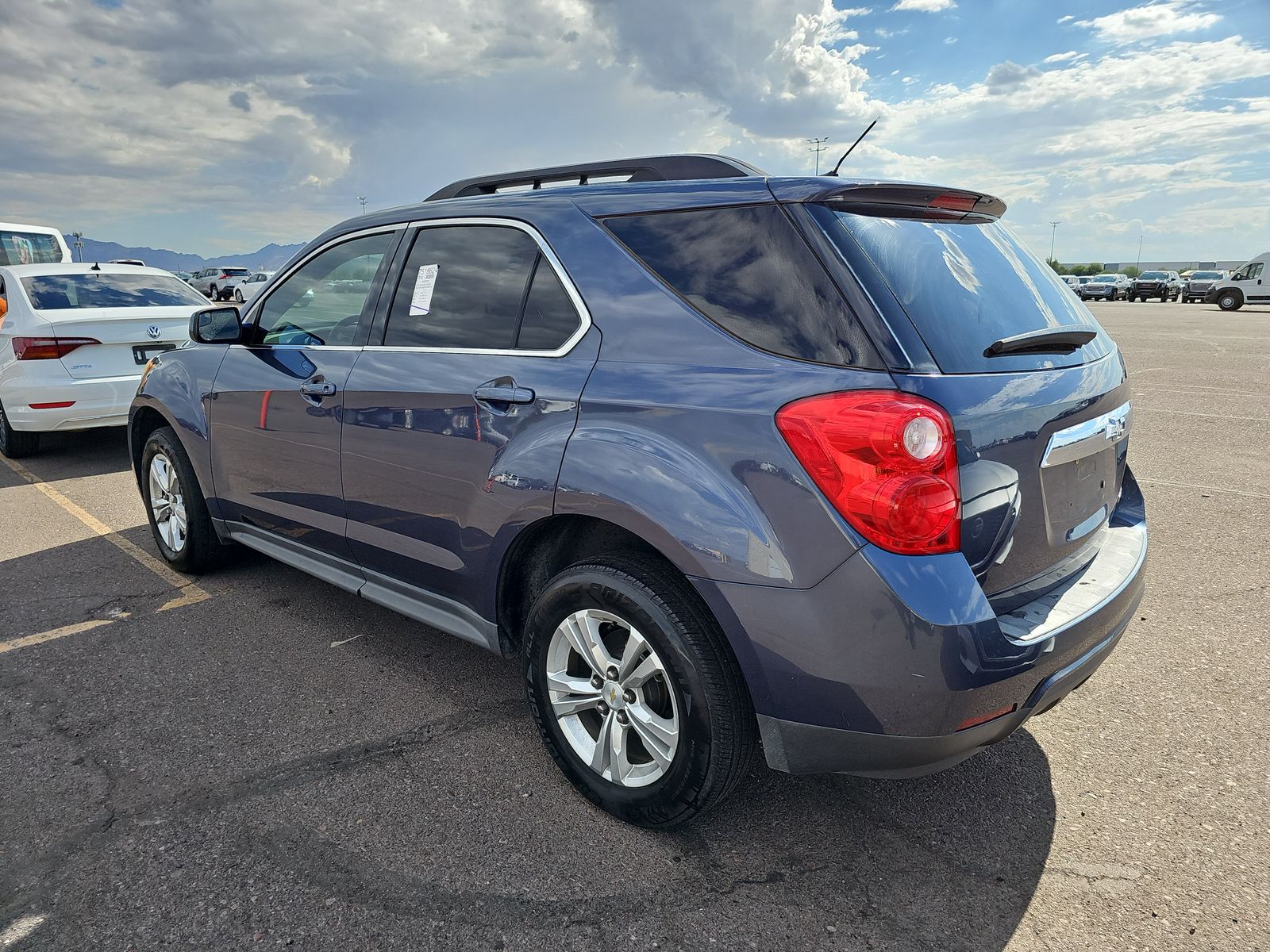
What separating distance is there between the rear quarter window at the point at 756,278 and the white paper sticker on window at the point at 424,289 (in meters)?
0.93

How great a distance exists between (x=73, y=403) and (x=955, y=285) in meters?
7.22

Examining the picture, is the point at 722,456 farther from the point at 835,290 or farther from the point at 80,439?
the point at 80,439

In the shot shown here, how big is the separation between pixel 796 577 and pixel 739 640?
24 cm

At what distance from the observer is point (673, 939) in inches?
82.0

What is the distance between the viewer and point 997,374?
7.09 ft

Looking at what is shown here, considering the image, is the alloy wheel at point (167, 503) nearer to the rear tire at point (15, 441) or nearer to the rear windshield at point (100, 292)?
the rear windshield at point (100, 292)

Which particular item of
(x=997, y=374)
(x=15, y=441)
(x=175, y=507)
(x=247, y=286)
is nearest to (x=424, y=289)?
(x=997, y=374)

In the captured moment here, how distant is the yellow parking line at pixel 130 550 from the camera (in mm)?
4375

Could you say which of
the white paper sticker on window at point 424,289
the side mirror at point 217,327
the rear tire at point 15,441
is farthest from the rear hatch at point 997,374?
the rear tire at point 15,441

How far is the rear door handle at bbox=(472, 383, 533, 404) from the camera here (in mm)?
2619

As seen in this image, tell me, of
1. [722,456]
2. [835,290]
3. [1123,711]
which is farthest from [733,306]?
[1123,711]

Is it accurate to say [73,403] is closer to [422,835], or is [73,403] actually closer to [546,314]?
[546,314]

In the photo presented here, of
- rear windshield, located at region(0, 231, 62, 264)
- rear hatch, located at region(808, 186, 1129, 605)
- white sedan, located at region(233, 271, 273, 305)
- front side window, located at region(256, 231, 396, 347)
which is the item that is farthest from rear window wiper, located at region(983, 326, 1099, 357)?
white sedan, located at region(233, 271, 273, 305)

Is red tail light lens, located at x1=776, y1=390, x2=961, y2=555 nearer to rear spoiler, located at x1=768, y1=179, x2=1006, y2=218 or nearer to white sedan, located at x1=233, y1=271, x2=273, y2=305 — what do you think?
rear spoiler, located at x1=768, y1=179, x2=1006, y2=218
